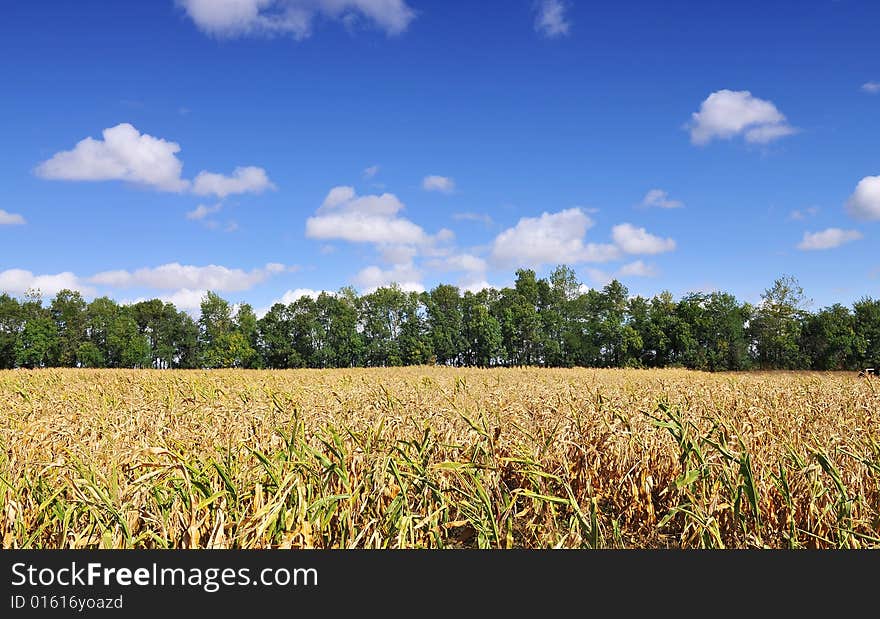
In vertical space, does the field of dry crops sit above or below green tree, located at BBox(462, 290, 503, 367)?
below

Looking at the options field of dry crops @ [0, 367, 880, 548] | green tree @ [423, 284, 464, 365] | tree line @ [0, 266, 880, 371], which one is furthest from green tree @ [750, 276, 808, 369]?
field of dry crops @ [0, 367, 880, 548]

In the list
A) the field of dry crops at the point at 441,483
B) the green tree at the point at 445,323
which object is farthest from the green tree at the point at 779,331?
the field of dry crops at the point at 441,483

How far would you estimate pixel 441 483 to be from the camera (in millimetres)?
3459

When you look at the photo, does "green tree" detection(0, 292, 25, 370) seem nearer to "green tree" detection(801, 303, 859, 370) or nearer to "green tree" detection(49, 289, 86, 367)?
"green tree" detection(49, 289, 86, 367)

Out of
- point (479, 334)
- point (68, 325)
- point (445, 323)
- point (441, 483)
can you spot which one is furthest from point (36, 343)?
point (441, 483)

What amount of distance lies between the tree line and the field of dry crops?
59171 millimetres

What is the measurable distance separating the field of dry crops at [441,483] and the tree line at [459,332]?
194 ft

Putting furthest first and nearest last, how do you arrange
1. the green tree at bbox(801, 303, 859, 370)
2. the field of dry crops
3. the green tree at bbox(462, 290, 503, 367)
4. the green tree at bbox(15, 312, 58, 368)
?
the green tree at bbox(462, 290, 503, 367), the green tree at bbox(15, 312, 58, 368), the green tree at bbox(801, 303, 859, 370), the field of dry crops

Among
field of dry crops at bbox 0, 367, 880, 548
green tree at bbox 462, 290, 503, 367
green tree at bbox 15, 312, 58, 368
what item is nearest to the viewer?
field of dry crops at bbox 0, 367, 880, 548

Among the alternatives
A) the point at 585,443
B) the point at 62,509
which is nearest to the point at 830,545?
the point at 585,443

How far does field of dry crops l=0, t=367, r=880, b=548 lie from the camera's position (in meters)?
3.12

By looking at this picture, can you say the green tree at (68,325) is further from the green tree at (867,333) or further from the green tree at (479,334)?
the green tree at (867,333)

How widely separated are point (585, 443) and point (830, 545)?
5.80ft

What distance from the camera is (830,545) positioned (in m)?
3.45
